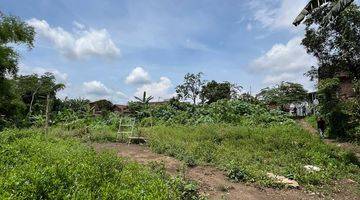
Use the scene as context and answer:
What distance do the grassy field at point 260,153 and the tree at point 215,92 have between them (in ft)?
85.6

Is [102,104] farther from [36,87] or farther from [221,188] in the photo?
[221,188]

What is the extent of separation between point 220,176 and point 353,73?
63.0 feet

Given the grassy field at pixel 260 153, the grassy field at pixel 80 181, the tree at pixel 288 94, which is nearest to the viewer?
the grassy field at pixel 80 181

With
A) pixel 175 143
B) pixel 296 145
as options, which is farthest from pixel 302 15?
pixel 175 143

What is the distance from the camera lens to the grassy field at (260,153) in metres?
12.3

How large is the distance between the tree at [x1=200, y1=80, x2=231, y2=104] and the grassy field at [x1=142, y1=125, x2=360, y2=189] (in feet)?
85.6

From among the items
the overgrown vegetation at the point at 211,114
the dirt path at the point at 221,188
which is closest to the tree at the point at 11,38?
the overgrown vegetation at the point at 211,114

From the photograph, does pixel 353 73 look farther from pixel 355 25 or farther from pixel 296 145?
pixel 296 145

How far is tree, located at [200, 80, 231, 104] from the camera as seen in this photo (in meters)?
45.7

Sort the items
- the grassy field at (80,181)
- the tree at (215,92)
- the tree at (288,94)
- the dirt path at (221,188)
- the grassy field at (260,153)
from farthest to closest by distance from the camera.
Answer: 1. the tree at (215,92)
2. the tree at (288,94)
3. the grassy field at (260,153)
4. the dirt path at (221,188)
5. the grassy field at (80,181)

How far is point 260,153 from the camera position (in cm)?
1527

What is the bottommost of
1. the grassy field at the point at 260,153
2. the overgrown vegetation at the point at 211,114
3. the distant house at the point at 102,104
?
the grassy field at the point at 260,153

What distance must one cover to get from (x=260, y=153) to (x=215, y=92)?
31068 millimetres

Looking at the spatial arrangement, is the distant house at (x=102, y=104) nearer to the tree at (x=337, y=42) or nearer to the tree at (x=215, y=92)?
the tree at (x=215, y=92)
